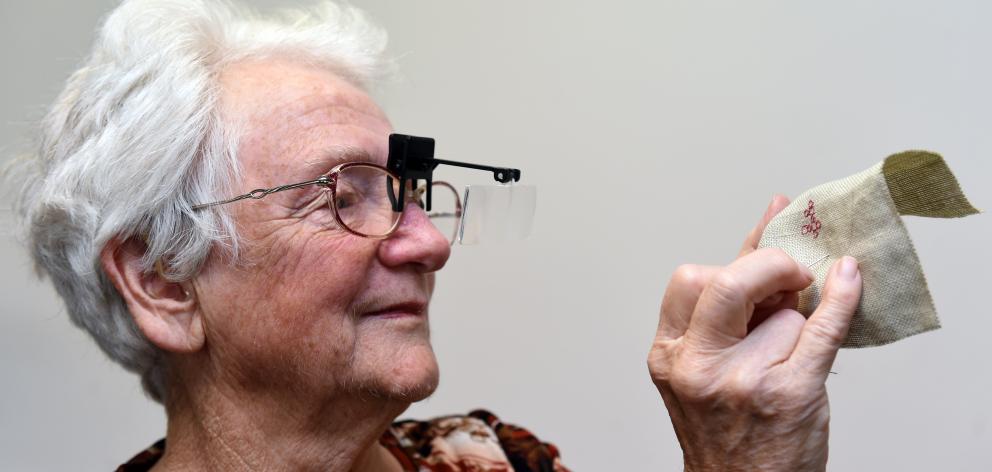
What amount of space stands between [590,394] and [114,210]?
1197 millimetres

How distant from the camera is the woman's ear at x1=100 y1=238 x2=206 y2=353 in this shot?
129cm

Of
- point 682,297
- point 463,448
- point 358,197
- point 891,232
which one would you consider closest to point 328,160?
point 358,197

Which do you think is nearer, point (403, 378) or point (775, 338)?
point (775, 338)

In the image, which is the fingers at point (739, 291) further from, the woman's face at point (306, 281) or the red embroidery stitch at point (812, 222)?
the woman's face at point (306, 281)

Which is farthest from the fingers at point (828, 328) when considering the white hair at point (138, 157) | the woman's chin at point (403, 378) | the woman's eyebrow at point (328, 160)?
the white hair at point (138, 157)

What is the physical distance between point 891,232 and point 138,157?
981 mm

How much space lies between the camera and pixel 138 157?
123 cm

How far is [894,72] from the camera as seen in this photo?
175 centimetres

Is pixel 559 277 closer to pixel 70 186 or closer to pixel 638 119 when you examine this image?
pixel 638 119

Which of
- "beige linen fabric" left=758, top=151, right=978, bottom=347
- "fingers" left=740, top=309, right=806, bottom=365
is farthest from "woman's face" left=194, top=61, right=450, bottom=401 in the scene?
"beige linen fabric" left=758, top=151, right=978, bottom=347

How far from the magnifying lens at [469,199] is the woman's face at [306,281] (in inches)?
2.2

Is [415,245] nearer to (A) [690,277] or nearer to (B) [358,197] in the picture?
(B) [358,197]

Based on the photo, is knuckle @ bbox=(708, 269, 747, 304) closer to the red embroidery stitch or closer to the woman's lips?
the red embroidery stitch

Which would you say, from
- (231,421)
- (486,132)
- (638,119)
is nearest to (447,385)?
(486,132)
